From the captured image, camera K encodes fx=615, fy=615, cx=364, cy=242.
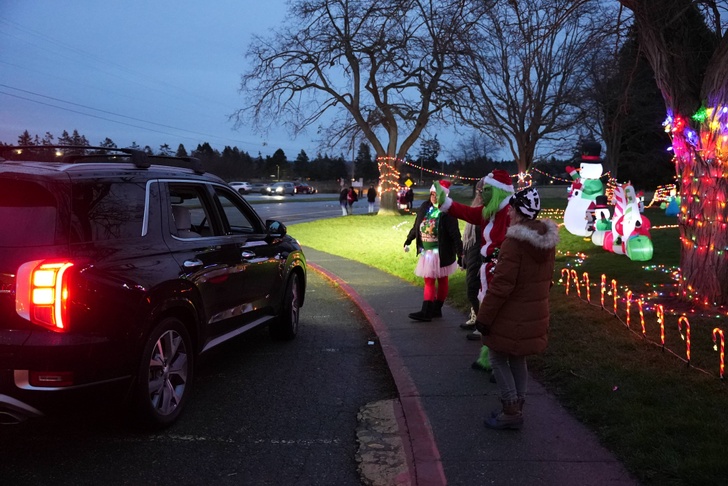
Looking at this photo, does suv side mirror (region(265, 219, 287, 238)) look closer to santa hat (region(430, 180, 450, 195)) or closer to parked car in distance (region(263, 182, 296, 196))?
santa hat (region(430, 180, 450, 195))

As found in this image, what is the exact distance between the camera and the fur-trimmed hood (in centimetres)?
396

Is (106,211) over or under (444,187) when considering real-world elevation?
under

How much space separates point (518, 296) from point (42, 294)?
287 centimetres

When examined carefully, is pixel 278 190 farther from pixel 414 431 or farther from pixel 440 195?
pixel 414 431

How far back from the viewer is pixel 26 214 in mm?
3621

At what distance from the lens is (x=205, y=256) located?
188 inches

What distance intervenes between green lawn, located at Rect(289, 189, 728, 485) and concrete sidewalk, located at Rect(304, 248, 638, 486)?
0.18 metres

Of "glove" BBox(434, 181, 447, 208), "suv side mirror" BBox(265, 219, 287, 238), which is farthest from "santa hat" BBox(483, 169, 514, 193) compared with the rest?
"suv side mirror" BBox(265, 219, 287, 238)

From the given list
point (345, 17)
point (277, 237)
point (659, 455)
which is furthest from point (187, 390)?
point (345, 17)

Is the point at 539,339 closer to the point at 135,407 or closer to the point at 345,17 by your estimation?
the point at 135,407

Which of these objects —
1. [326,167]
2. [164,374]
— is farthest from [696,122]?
[326,167]

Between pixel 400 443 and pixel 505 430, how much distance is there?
729mm

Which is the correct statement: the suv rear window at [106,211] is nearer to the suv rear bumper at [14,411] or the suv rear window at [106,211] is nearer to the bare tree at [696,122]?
the suv rear bumper at [14,411]

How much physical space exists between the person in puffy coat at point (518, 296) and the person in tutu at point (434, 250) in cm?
298
